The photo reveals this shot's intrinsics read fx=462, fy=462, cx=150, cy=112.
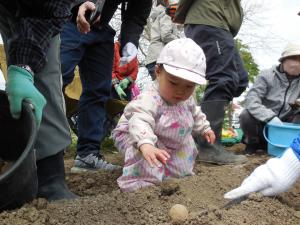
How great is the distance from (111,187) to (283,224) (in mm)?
1101

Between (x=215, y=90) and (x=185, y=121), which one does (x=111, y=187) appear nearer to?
(x=185, y=121)

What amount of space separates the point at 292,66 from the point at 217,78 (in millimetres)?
1267

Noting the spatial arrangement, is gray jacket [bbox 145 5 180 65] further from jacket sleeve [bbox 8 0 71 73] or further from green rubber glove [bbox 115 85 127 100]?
jacket sleeve [bbox 8 0 71 73]

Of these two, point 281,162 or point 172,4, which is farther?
point 172,4

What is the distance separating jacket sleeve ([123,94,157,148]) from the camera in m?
1.96

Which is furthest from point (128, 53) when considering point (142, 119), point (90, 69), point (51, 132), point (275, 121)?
point (275, 121)

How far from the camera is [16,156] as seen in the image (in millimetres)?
1839

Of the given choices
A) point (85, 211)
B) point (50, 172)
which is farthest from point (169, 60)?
point (85, 211)

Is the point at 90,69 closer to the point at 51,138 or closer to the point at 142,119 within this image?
the point at 142,119

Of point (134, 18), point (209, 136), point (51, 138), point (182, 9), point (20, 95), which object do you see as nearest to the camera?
point (20, 95)

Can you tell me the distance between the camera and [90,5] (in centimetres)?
252

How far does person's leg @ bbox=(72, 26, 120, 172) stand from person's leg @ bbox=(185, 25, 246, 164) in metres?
0.63

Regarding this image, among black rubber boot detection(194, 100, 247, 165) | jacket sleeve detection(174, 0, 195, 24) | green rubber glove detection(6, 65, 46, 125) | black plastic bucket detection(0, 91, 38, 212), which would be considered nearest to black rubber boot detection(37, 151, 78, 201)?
black plastic bucket detection(0, 91, 38, 212)

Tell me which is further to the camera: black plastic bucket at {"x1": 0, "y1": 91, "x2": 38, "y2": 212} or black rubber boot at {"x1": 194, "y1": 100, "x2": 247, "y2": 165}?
black rubber boot at {"x1": 194, "y1": 100, "x2": 247, "y2": 165}
